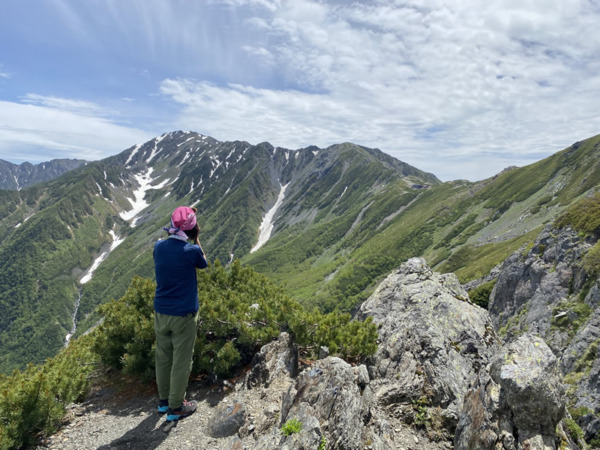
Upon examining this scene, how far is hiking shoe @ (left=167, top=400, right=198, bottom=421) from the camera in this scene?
28.4 ft

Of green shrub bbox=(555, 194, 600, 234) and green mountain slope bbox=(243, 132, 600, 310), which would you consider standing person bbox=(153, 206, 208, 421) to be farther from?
green mountain slope bbox=(243, 132, 600, 310)

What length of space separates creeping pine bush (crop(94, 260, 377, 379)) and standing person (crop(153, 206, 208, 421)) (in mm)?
1997

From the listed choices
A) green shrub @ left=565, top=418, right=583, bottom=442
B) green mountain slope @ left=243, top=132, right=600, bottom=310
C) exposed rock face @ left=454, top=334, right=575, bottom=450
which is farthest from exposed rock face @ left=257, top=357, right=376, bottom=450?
green mountain slope @ left=243, top=132, right=600, bottom=310

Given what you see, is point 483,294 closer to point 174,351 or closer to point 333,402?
point 333,402

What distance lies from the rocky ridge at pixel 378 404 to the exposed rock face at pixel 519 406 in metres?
0.02

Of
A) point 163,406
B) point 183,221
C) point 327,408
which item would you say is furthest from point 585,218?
point 163,406

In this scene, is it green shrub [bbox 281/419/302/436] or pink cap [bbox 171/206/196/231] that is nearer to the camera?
green shrub [bbox 281/419/302/436]

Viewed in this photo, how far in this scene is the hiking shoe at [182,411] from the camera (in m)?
8.65

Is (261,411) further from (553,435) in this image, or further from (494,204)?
(494,204)

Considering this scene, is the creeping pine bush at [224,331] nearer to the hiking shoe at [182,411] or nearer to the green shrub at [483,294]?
the hiking shoe at [182,411]

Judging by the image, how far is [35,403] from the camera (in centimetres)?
760

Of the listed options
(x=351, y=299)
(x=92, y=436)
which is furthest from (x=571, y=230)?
(x=351, y=299)

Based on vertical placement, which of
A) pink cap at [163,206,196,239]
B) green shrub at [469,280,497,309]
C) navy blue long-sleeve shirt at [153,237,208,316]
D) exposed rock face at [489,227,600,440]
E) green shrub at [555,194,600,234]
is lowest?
green shrub at [469,280,497,309]

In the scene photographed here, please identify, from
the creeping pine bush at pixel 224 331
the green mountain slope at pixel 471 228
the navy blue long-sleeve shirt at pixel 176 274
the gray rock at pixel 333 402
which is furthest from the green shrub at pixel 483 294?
the navy blue long-sleeve shirt at pixel 176 274
